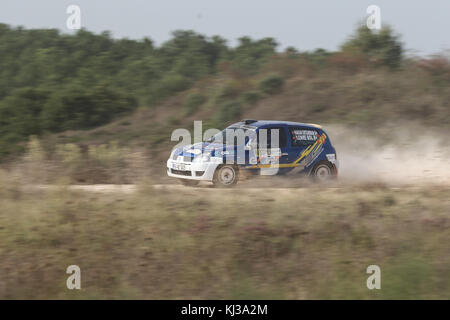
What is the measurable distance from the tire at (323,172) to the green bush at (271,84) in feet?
32.0

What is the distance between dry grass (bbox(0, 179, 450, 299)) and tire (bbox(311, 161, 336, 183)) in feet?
9.00

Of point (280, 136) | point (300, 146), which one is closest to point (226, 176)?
point (280, 136)

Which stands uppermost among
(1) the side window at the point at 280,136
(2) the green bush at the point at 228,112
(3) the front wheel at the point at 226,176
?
(2) the green bush at the point at 228,112

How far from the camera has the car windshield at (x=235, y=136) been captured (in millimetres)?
12594

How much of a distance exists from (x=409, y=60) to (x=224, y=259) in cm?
1866

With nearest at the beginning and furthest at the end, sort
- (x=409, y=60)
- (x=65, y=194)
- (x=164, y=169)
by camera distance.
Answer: (x=65, y=194)
(x=164, y=169)
(x=409, y=60)

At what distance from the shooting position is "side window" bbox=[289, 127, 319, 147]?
13062 millimetres

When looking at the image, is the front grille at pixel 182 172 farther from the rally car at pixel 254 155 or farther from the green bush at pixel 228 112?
the green bush at pixel 228 112

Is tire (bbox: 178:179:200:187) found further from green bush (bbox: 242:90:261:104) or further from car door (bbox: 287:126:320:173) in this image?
green bush (bbox: 242:90:261:104)

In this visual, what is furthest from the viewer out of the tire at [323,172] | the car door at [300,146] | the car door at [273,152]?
the tire at [323,172]

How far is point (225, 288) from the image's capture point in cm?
752

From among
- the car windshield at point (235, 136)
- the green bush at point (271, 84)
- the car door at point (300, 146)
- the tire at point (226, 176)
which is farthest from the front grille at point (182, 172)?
the green bush at point (271, 84)

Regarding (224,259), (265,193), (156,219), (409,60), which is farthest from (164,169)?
(409,60)
